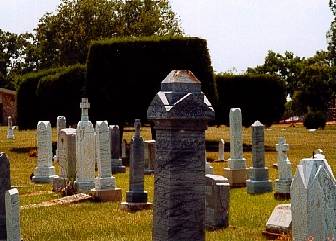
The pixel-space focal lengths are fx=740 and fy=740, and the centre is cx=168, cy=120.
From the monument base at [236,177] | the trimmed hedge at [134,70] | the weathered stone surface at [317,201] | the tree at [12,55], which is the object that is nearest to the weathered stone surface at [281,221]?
the weathered stone surface at [317,201]

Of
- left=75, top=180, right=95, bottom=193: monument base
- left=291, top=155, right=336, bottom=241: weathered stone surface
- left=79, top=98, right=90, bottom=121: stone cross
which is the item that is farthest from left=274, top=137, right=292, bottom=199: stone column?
left=291, top=155, right=336, bottom=241: weathered stone surface

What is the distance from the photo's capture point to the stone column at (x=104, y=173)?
1673 cm

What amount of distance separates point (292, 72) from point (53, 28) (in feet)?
169

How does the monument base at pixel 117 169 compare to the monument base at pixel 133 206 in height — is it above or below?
above

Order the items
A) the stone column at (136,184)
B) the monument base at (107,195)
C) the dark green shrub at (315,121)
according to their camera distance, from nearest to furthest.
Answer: the stone column at (136,184) → the monument base at (107,195) → the dark green shrub at (315,121)

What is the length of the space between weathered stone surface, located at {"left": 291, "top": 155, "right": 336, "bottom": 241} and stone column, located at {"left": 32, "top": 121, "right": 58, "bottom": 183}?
580 inches

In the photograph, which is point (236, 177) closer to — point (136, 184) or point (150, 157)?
point (150, 157)

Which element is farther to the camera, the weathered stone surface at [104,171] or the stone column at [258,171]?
the stone column at [258,171]

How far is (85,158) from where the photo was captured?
18.1 metres

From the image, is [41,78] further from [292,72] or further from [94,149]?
[292,72]

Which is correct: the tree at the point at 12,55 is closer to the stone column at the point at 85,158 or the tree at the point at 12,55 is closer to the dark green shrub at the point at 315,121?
the dark green shrub at the point at 315,121

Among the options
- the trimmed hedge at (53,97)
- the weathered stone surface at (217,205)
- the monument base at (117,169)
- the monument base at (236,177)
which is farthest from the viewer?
the trimmed hedge at (53,97)

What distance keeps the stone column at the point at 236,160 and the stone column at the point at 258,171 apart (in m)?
1.53

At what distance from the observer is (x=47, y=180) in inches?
859
